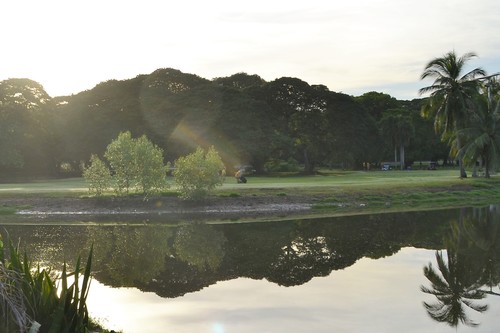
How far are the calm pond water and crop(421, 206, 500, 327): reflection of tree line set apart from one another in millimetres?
38

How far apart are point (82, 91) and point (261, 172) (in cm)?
3316

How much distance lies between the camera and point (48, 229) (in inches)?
Result: 1233

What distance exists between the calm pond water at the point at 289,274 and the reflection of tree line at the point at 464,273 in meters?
0.04

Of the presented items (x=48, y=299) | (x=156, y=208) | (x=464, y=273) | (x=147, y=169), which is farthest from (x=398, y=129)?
(x=48, y=299)

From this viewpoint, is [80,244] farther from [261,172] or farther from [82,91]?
[82,91]

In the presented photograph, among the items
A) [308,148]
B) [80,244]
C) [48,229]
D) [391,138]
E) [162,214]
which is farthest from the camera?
[391,138]

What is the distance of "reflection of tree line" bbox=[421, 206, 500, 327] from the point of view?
13852 millimetres

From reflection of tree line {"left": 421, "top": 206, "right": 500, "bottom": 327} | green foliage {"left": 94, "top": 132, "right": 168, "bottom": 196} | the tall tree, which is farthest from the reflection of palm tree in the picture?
the tall tree

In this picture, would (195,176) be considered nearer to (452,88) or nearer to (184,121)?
(452,88)

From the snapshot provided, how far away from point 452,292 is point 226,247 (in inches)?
441

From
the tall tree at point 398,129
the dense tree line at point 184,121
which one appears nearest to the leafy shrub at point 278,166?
the dense tree line at point 184,121

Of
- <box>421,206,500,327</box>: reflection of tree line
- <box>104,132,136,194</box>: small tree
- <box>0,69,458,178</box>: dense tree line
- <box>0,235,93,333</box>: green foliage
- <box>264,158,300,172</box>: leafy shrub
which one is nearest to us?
<box>0,235,93,333</box>: green foliage

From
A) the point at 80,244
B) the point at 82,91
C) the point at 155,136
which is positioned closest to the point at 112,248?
the point at 80,244

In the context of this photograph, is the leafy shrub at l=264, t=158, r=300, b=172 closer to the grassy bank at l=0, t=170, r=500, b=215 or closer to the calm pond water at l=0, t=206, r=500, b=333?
the grassy bank at l=0, t=170, r=500, b=215
